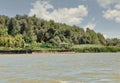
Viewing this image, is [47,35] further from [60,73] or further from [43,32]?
[60,73]

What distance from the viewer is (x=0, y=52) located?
61406 millimetres

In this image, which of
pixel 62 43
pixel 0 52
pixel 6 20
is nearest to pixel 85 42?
pixel 62 43

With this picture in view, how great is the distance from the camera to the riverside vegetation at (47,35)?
285ft

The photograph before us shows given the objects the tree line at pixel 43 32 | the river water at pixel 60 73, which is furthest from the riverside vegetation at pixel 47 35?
the river water at pixel 60 73

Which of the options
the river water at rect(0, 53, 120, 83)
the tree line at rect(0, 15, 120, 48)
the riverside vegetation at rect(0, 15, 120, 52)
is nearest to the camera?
the river water at rect(0, 53, 120, 83)

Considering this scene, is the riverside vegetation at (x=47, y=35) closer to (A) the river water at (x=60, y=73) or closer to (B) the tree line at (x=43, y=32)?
(B) the tree line at (x=43, y=32)

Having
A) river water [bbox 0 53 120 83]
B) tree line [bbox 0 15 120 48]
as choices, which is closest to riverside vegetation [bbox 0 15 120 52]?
tree line [bbox 0 15 120 48]

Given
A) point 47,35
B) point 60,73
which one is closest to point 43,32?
point 47,35

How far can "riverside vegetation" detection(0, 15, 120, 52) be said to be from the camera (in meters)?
87.0

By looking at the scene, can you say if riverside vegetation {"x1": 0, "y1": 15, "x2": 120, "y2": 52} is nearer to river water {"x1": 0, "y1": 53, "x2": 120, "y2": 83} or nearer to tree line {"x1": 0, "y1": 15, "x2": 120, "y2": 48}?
tree line {"x1": 0, "y1": 15, "x2": 120, "y2": 48}

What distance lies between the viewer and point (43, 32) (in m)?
109

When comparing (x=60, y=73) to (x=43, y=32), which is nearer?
(x=60, y=73)

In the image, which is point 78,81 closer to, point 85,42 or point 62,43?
point 62,43

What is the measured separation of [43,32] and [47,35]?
305 cm
